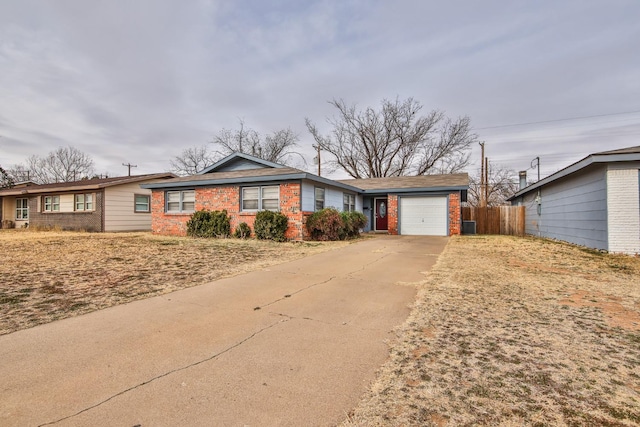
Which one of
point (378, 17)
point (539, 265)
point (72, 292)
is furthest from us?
point (378, 17)

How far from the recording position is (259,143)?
121 feet

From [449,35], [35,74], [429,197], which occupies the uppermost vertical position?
[449,35]

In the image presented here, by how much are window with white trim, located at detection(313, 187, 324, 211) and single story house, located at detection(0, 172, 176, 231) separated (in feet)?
38.1

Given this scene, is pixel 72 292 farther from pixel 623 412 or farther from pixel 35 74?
pixel 35 74

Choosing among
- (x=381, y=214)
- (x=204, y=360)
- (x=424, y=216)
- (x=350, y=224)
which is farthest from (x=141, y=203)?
(x=204, y=360)

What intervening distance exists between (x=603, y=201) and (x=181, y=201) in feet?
55.0

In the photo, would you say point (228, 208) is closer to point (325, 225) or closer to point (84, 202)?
point (325, 225)

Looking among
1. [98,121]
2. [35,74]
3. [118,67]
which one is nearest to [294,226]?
[118,67]

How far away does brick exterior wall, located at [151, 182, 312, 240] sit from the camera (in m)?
12.4

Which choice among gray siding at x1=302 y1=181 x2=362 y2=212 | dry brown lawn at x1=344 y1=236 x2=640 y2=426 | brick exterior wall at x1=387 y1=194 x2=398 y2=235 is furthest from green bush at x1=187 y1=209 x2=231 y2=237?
dry brown lawn at x1=344 y1=236 x2=640 y2=426

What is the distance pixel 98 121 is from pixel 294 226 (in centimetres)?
1986

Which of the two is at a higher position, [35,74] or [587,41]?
[587,41]

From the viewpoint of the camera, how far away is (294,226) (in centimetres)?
1238

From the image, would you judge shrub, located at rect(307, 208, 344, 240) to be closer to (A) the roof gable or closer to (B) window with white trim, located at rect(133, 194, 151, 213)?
(A) the roof gable
